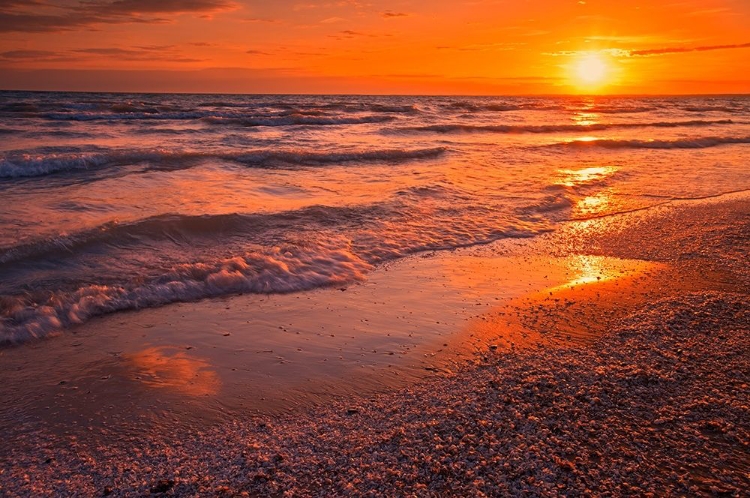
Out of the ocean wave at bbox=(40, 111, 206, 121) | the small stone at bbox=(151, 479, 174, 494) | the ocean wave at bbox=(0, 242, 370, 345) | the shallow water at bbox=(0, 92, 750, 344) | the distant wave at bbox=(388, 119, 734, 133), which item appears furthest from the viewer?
the ocean wave at bbox=(40, 111, 206, 121)

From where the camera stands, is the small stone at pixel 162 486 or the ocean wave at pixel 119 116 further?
the ocean wave at pixel 119 116

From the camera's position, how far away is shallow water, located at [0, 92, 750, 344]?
6.36 metres

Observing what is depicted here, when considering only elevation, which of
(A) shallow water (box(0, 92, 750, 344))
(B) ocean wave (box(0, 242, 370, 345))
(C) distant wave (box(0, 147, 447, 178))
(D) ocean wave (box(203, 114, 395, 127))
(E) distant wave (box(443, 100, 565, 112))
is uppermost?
(E) distant wave (box(443, 100, 565, 112))

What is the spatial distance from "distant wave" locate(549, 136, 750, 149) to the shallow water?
0.11m

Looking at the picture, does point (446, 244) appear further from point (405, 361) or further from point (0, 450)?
point (0, 450)

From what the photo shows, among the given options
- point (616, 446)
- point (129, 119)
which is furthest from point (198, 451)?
point (129, 119)

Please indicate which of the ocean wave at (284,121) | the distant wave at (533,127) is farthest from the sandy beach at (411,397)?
the ocean wave at (284,121)

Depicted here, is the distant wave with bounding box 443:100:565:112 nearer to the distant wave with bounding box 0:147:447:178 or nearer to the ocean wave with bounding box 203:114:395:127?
the ocean wave with bounding box 203:114:395:127

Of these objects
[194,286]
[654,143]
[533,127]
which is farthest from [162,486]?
[533,127]

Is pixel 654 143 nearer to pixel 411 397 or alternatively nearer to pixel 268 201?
pixel 268 201

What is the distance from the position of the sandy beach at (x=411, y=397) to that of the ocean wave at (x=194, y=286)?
0.29 m

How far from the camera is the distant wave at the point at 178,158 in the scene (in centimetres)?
1398

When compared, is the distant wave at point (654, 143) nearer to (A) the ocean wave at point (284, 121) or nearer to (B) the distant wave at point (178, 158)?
(B) the distant wave at point (178, 158)

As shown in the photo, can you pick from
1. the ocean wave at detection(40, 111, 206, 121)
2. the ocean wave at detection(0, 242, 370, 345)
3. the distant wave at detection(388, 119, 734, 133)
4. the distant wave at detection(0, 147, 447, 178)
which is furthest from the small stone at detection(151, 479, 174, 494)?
the ocean wave at detection(40, 111, 206, 121)
